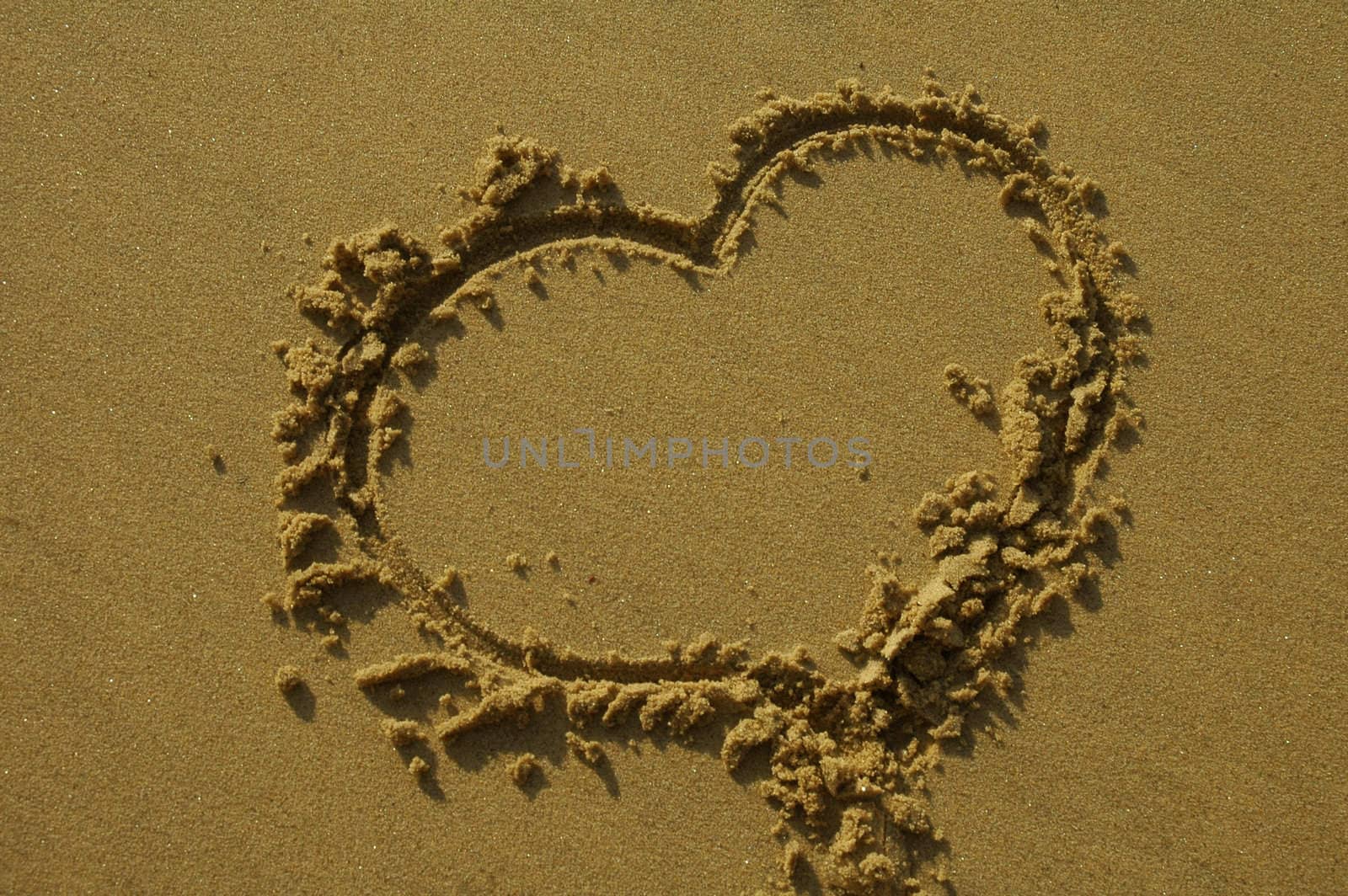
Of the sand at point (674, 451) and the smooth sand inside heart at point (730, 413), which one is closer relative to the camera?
the sand at point (674, 451)

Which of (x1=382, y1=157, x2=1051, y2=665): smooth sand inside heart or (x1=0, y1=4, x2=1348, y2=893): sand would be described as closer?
(x1=0, y1=4, x2=1348, y2=893): sand

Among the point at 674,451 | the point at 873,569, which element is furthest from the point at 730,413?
the point at 873,569

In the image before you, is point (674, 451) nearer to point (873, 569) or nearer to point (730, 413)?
point (730, 413)
